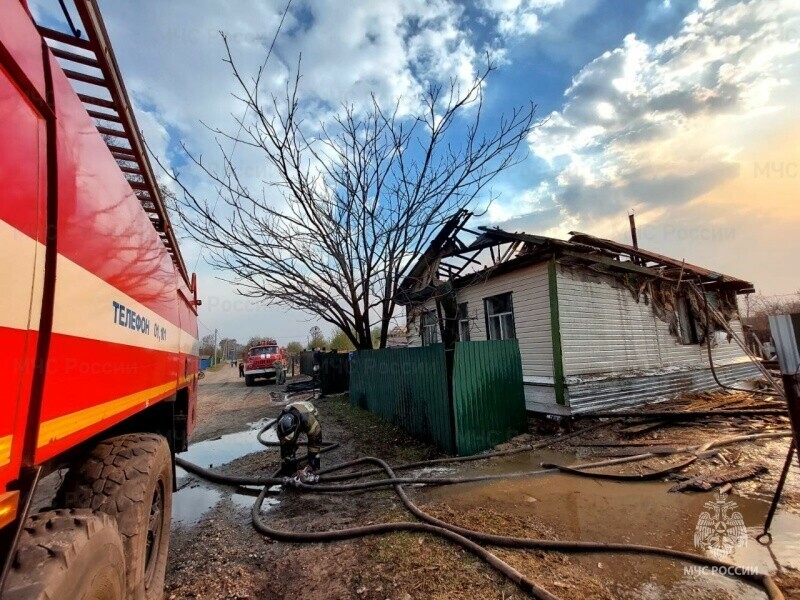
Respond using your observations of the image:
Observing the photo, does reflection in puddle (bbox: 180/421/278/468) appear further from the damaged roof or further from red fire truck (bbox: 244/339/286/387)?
red fire truck (bbox: 244/339/286/387)

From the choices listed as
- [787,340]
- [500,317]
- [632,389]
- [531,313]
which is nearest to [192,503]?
[787,340]

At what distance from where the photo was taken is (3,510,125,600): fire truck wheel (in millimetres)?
985

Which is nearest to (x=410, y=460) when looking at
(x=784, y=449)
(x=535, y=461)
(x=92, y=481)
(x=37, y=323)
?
(x=535, y=461)

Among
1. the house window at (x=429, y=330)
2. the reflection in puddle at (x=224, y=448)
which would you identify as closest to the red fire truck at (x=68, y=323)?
the reflection in puddle at (x=224, y=448)

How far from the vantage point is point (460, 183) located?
859 centimetres

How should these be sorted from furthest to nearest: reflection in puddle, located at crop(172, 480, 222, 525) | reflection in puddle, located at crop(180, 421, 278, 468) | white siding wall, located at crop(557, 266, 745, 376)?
white siding wall, located at crop(557, 266, 745, 376)
reflection in puddle, located at crop(180, 421, 278, 468)
reflection in puddle, located at crop(172, 480, 222, 525)

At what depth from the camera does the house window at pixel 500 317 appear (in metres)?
10.3

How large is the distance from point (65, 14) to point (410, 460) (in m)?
6.50

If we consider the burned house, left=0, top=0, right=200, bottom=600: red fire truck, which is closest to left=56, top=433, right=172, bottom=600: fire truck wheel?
left=0, top=0, right=200, bottom=600: red fire truck

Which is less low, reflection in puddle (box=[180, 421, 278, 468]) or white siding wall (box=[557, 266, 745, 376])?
white siding wall (box=[557, 266, 745, 376])

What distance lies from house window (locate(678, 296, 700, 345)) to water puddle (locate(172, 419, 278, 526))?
11891 millimetres

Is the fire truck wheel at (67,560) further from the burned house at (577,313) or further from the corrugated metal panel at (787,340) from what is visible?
the burned house at (577,313)

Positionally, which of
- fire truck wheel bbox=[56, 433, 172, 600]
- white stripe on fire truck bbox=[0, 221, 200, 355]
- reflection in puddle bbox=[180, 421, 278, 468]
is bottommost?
reflection in puddle bbox=[180, 421, 278, 468]

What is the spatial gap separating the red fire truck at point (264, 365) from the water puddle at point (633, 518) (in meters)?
18.2
